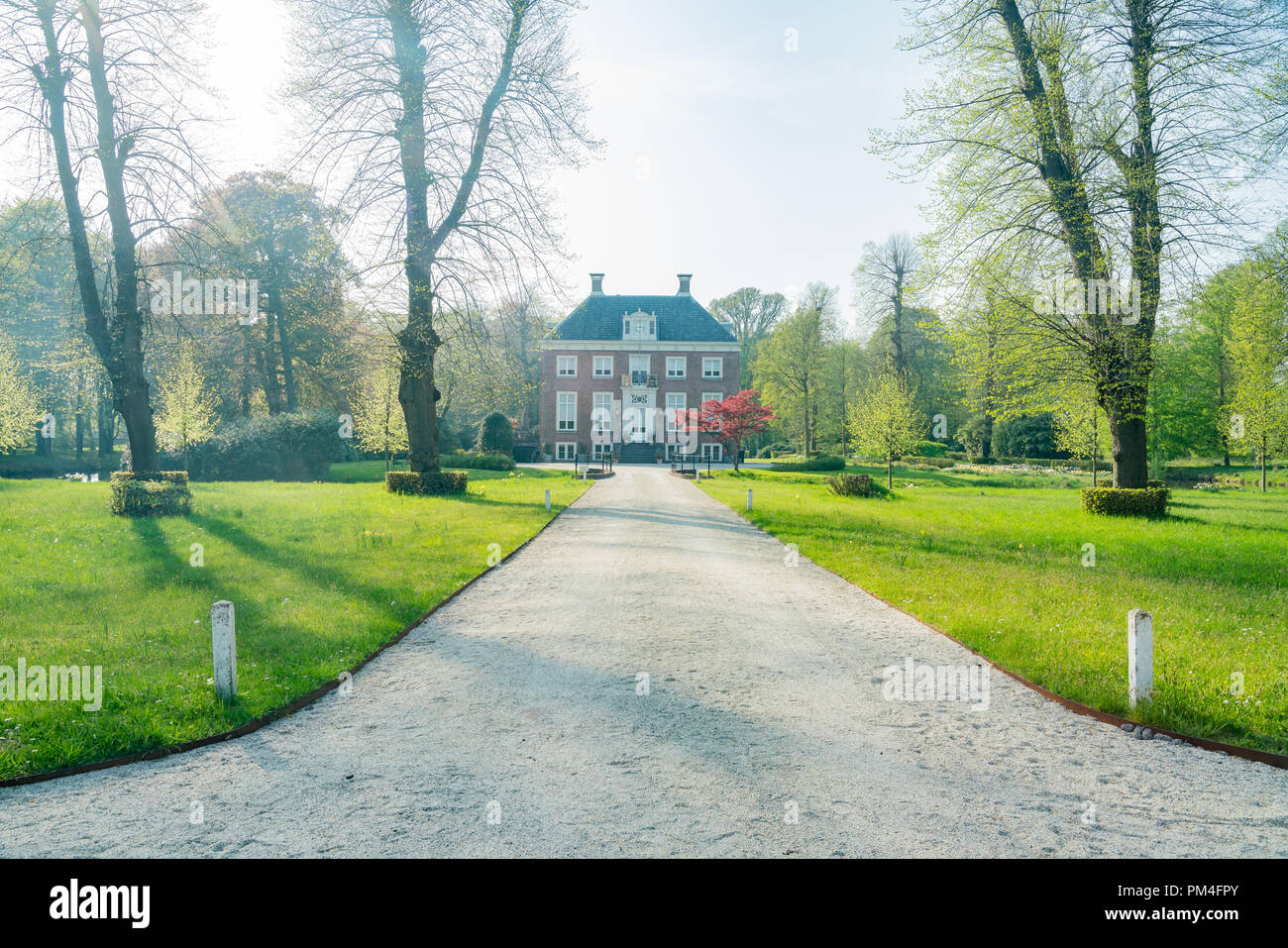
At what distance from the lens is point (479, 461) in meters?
37.3

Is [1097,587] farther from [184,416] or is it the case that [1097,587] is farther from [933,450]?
[933,450]

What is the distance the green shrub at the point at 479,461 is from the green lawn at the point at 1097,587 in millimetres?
20972

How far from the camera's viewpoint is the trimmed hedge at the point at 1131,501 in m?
16.7

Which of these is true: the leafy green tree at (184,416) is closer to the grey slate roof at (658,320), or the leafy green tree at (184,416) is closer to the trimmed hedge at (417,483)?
the trimmed hedge at (417,483)

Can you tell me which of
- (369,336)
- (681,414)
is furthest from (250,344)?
(681,414)

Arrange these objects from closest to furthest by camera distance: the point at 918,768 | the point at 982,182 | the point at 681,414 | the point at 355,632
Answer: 1. the point at 918,768
2. the point at 355,632
3. the point at 982,182
4. the point at 681,414

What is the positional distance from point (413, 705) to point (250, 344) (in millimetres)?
37765

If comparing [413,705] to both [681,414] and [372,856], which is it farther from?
[681,414]

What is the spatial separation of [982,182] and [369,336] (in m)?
17.4

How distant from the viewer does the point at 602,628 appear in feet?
24.0

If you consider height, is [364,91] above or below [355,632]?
above
